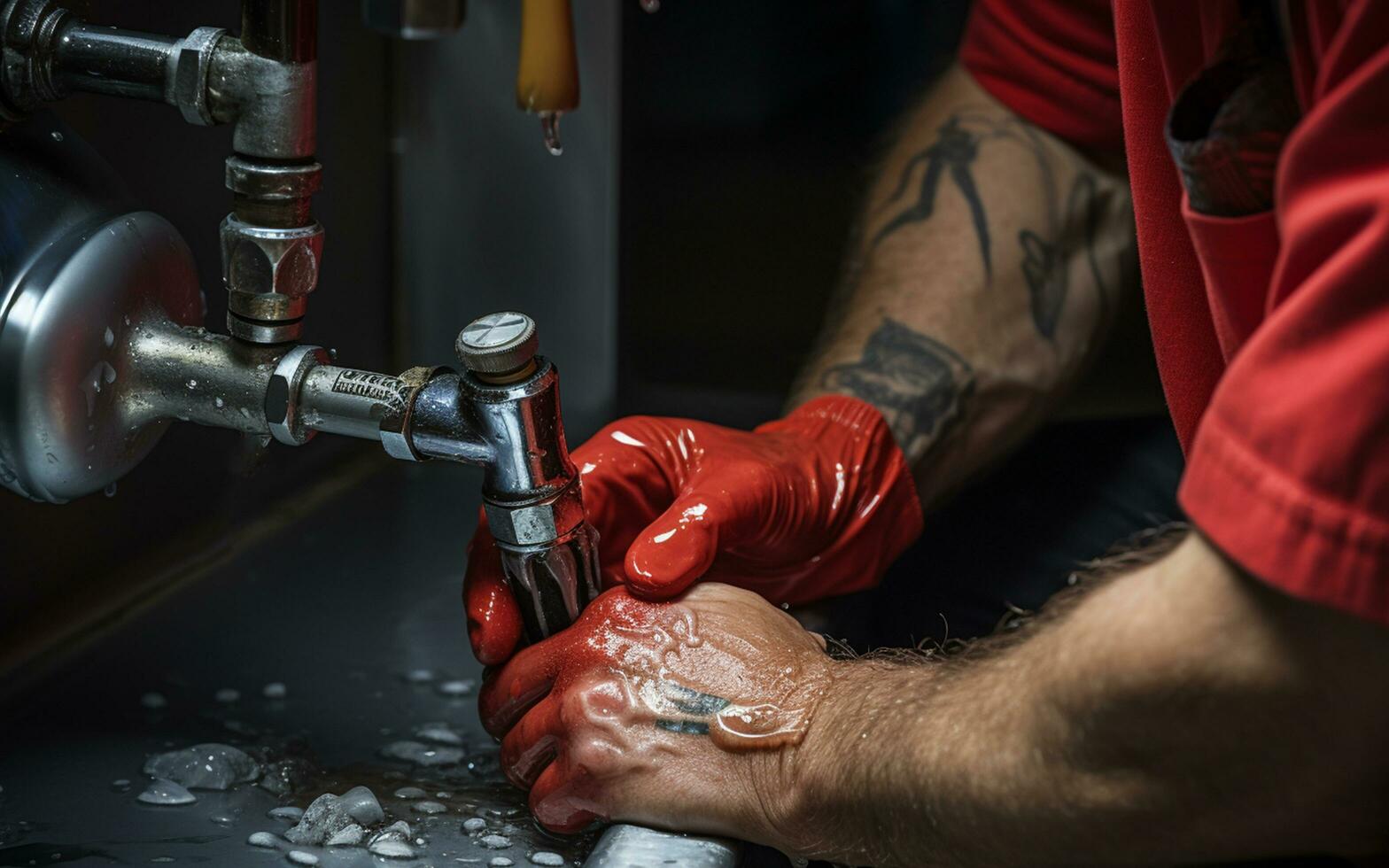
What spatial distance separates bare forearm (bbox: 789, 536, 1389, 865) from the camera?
0.42m

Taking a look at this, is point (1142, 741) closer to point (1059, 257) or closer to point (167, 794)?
point (167, 794)

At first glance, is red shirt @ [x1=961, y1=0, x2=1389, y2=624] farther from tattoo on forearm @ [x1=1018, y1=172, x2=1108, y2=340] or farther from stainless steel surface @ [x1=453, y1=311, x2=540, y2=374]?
tattoo on forearm @ [x1=1018, y1=172, x2=1108, y2=340]

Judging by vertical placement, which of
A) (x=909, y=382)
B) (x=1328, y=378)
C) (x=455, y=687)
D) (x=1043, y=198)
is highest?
(x=1328, y=378)

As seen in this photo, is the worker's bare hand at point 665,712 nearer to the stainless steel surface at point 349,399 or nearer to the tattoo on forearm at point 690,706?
the tattoo on forearm at point 690,706

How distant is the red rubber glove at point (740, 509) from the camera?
700mm

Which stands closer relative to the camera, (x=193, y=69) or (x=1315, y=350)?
(x=1315, y=350)

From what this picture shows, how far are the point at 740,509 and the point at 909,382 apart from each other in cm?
27

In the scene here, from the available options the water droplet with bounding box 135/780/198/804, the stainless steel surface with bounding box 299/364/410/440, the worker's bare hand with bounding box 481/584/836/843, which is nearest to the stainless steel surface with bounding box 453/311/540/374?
the stainless steel surface with bounding box 299/364/410/440

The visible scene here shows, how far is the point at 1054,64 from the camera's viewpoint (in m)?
1.03

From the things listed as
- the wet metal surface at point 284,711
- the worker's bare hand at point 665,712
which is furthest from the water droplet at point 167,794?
the worker's bare hand at point 665,712

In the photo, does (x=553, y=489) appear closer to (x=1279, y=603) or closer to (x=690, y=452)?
(x=690, y=452)

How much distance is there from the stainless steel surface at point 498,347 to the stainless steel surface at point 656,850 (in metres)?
0.21

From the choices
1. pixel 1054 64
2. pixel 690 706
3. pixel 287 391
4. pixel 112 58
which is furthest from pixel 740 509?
pixel 1054 64

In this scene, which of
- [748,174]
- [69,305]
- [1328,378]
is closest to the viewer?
[1328,378]
